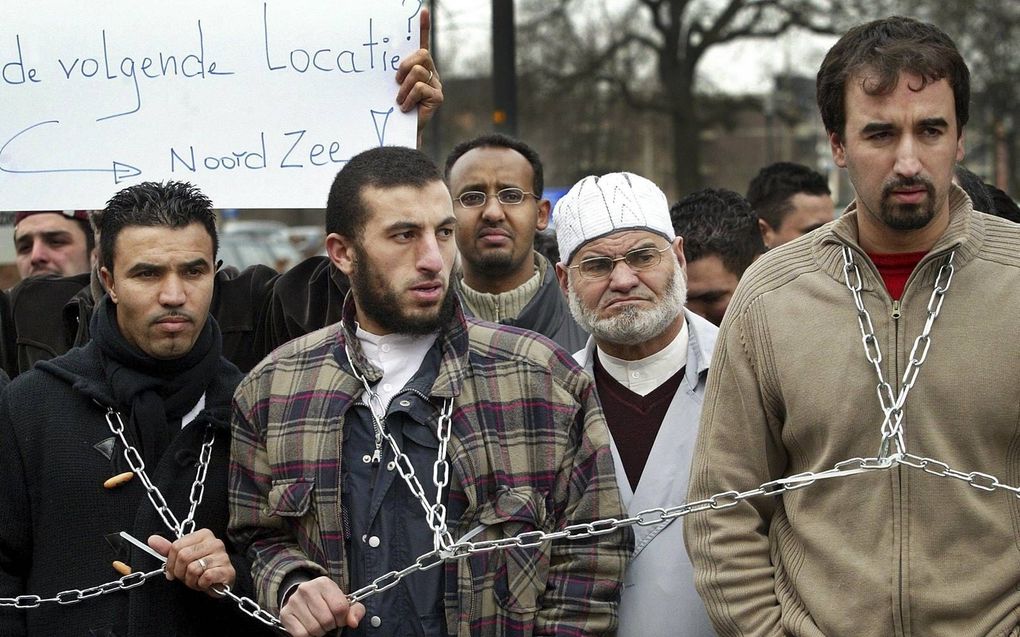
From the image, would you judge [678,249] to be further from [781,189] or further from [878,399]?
[781,189]

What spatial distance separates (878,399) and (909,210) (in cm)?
45

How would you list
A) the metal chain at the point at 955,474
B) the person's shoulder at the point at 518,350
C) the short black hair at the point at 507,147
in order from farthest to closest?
the short black hair at the point at 507,147 < the person's shoulder at the point at 518,350 < the metal chain at the point at 955,474

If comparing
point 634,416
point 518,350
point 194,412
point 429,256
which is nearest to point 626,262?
point 634,416

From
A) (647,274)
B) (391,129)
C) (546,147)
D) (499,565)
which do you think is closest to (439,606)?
(499,565)

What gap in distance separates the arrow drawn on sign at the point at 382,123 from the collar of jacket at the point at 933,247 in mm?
1639

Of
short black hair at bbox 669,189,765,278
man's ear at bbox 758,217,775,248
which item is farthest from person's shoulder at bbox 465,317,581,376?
man's ear at bbox 758,217,775,248

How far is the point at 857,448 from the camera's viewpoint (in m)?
3.03

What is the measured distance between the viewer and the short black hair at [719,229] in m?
5.11

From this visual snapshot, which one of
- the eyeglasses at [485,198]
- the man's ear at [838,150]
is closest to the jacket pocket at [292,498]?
the man's ear at [838,150]

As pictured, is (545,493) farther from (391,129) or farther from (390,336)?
(391,129)

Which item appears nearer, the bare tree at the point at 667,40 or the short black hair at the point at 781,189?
the short black hair at the point at 781,189

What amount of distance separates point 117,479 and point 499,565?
3.71 ft

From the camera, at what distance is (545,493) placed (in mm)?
3354

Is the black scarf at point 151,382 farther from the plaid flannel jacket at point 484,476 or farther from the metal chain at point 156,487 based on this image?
the plaid flannel jacket at point 484,476
